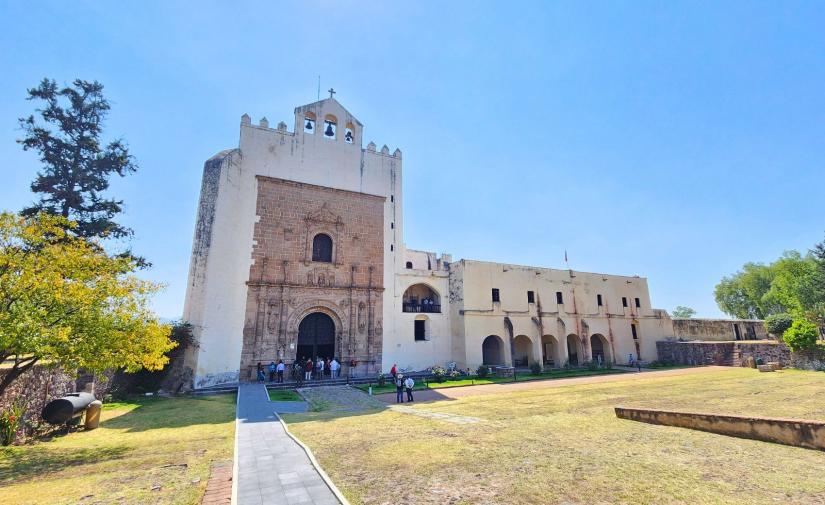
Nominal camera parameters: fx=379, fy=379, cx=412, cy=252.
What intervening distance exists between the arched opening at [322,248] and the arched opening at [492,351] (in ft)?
42.7

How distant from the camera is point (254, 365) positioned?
1983 centimetres

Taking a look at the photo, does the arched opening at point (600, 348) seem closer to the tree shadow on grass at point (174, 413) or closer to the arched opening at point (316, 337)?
the arched opening at point (316, 337)

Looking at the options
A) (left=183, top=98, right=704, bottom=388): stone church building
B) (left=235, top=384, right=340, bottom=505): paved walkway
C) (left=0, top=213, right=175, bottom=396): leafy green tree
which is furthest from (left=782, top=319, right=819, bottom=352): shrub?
(left=0, top=213, right=175, bottom=396): leafy green tree

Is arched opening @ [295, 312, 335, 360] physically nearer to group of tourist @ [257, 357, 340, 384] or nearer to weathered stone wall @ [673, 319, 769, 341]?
group of tourist @ [257, 357, 340, 384]

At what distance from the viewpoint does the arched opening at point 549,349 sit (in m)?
29.6

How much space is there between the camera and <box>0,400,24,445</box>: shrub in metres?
9.05

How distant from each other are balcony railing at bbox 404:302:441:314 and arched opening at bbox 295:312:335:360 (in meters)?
5.35

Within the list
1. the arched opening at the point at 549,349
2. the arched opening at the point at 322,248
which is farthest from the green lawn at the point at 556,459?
the arched opening at the point at 549,349

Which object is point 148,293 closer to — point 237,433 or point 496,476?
point 237,433

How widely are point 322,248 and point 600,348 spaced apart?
25029mm

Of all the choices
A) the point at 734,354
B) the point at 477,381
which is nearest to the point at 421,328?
the point at 477,381

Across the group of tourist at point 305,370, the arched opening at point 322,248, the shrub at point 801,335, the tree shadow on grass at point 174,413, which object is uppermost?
the arched opening at point 322,248

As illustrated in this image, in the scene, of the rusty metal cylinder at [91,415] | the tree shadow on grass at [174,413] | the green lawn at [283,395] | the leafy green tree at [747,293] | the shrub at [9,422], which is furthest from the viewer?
the leafy green tree at [747,293]

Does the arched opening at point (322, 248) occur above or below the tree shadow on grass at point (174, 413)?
above
